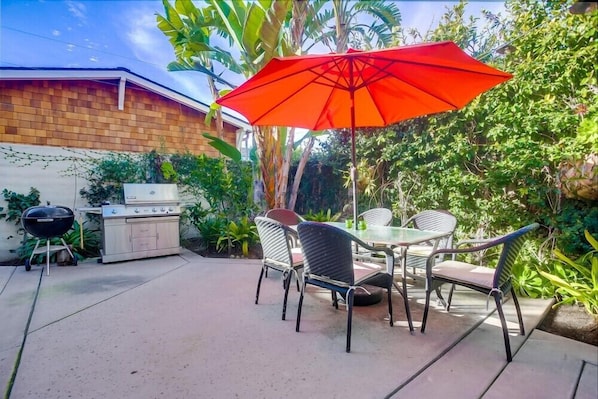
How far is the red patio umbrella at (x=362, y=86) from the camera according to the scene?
7.57 ft

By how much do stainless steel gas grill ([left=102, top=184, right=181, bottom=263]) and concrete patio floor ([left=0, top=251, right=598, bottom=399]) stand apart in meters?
1.39

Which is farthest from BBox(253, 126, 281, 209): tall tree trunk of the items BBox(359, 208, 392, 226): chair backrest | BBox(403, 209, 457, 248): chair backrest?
BBox(403, 209, 457, 248): chair backrest

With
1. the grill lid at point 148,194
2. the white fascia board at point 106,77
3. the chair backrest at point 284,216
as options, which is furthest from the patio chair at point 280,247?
the white fascia board at point 106,77

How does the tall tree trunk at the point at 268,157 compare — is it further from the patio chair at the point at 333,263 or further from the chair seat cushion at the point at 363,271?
the patio chair at the point at 333,263

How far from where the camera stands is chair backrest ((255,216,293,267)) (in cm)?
285

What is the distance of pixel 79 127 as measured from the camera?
6293 millimetres

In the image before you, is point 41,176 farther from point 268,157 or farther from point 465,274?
point 465,274

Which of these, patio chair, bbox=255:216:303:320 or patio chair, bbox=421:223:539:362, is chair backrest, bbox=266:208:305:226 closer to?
patio chair, bbox=255:216:303:320

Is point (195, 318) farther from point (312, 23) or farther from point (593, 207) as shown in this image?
point (312, 23)

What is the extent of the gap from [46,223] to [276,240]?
3.81 metres

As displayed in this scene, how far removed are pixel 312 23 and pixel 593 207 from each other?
232 inches

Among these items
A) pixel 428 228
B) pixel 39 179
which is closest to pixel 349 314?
pixel 428 228

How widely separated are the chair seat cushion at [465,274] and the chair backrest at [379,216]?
4.37 feet

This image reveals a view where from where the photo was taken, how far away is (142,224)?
518 centimetres
